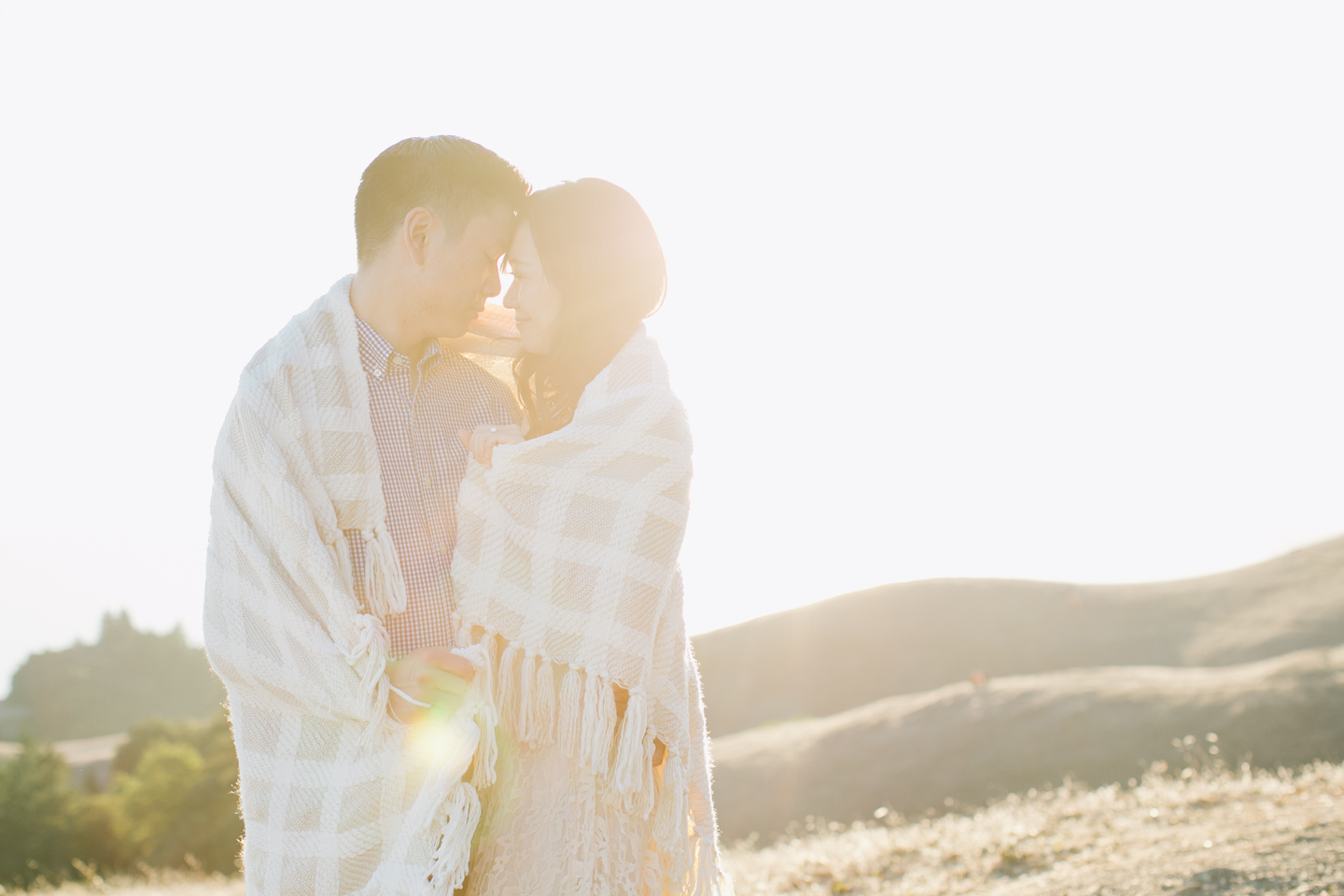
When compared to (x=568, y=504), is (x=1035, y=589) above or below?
below

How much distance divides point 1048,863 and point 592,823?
4.70 m

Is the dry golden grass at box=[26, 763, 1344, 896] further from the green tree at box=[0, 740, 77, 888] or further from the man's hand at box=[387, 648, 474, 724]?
the green tree at box=[0, 740, 77, 888]

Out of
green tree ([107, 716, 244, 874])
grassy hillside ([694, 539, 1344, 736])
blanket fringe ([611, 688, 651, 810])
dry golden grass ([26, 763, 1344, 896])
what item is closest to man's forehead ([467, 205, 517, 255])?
blanket fringe ([611, 688, 651, 810])

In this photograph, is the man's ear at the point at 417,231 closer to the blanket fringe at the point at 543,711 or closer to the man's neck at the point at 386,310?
the man's neck at the point at 386,310

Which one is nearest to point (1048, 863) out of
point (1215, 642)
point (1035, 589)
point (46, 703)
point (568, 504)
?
point (568, 504)

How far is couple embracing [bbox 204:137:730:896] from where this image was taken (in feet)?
7.93

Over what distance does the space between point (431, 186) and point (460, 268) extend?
25cm

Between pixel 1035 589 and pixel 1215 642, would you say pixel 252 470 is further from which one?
pixel 1035 589

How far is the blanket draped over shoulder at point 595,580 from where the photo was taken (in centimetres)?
251

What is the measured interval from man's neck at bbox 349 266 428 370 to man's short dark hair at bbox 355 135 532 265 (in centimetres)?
10

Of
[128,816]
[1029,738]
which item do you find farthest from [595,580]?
[128,816]

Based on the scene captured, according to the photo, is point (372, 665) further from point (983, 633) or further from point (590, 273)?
point (983, 633)

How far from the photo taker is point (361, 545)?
8.71 feet

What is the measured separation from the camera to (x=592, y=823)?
2475mm
